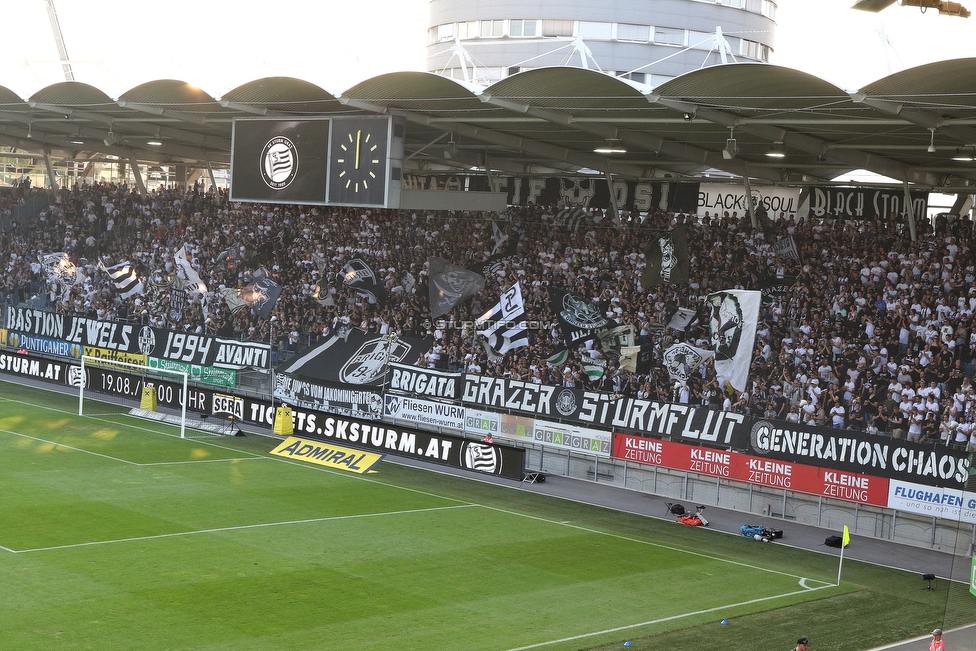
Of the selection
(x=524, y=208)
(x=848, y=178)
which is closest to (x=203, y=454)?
(x=524, y=208)

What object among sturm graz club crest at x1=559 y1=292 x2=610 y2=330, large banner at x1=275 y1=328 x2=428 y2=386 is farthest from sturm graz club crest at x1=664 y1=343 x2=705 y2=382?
large banner at x1=275 y1=328 x2=428 y2=386

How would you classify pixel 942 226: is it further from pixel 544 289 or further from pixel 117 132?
pixel 117 132

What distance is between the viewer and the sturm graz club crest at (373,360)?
31578 millimetres

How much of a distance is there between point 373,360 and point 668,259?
8.72m

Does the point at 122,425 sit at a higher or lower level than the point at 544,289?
lower

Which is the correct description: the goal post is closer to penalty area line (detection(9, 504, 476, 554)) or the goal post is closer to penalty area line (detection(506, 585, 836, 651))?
penalty area line (detection(9, 504, 476, 554))

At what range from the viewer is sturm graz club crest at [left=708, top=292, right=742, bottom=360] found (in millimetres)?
27406

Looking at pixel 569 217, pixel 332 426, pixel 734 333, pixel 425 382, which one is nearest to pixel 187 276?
pixel 332 426

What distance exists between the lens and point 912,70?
19.0 meters

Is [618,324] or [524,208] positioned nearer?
[618,324]

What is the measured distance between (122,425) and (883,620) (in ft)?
71.7

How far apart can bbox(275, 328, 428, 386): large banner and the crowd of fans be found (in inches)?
27.3

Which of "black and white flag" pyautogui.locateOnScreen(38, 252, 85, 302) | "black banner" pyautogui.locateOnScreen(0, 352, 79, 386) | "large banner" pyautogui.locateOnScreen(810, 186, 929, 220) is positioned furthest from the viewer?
"black and white flag" pyautogui.locateOnScreen(38, 252, 85, 302)

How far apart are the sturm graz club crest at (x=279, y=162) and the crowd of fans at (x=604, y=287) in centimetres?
590
